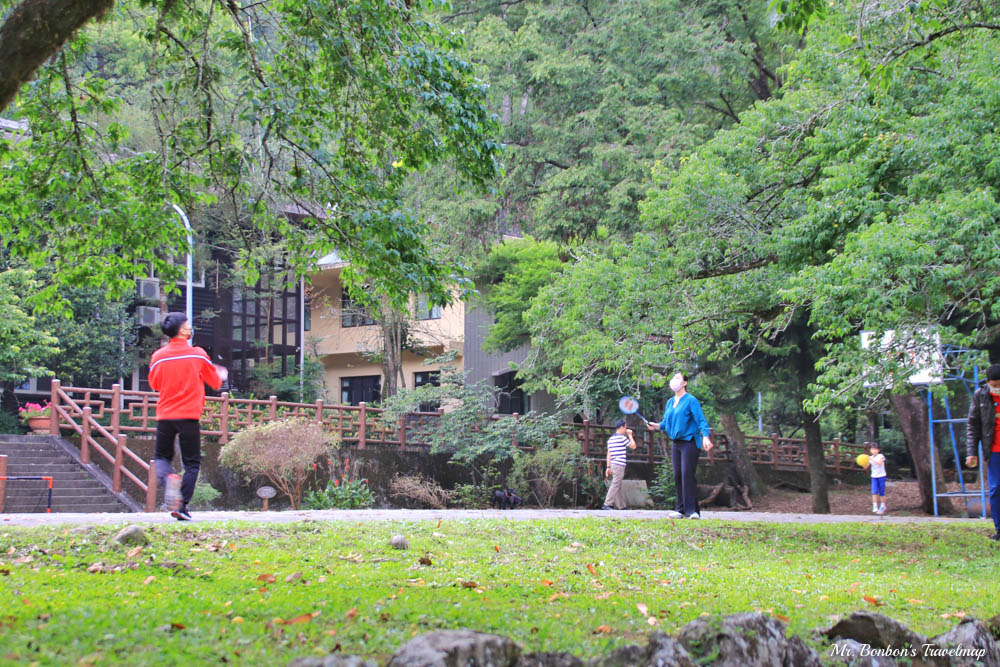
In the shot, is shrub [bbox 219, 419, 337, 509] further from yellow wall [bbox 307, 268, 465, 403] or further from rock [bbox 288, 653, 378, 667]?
rock [bbox 288, 653, 378, 667]

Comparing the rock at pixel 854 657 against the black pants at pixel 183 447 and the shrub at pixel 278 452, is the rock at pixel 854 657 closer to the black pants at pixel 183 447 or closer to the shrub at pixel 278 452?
the black pants at pixel 183 447

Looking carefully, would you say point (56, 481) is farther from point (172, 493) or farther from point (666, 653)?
point (666, 653)

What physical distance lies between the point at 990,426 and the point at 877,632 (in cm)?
537

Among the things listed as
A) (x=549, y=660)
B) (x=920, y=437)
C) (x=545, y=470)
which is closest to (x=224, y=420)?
(x=545, y=470)

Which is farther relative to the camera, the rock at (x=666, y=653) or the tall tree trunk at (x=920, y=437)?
the tall tree trunk at (x=920, y=437)

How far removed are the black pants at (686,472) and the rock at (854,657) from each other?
5971mm

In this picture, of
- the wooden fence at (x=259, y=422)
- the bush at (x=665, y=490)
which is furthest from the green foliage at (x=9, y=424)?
the bush at (x=665, y=490)

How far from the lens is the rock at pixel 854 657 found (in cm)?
493

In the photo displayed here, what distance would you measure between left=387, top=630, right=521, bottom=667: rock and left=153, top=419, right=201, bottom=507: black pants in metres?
5.15

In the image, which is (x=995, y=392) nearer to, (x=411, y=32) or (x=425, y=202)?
(x=411, y=32)

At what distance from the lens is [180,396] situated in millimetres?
8570

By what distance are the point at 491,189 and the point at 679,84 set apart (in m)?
15.9

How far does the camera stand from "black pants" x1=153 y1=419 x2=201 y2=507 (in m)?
8.62

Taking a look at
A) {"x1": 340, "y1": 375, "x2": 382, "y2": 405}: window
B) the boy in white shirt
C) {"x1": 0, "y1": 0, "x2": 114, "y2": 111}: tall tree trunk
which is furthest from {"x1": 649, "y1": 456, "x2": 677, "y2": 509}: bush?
{"x1": 0, "y1": 0, "x2": 114, "y2": 111}: tall tree trunk
